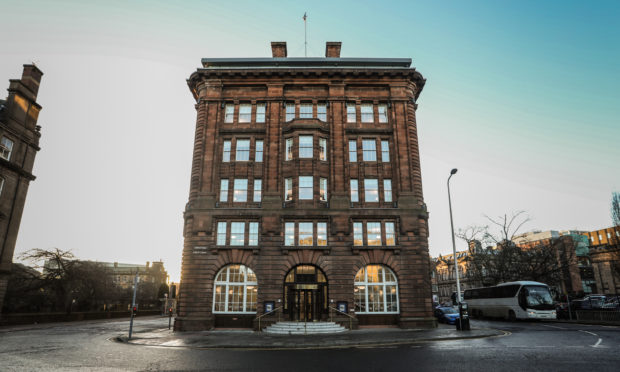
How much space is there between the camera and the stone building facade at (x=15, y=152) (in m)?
34.0

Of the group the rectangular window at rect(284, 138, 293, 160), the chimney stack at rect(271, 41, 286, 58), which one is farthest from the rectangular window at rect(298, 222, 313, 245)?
the chimney stack at rect(271, 41, 286, 58)

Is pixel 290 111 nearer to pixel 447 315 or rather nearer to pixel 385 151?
pixel 385 151

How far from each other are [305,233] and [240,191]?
646 centimetres

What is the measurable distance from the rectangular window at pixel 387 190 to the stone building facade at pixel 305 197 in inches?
3.4

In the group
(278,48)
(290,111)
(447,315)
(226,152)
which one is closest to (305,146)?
(290,111)

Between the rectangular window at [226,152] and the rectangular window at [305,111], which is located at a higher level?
the rectangular window at [305,111]

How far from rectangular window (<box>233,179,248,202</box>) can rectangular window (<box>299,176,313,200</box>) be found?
454 cm

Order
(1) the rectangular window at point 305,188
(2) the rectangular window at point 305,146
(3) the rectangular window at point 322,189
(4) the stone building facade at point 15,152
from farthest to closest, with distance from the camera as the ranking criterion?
1. (4) the stone building facade at point 15,152
2. (2) the rectangular window at point 305,146
3. (3) the rectangular window at point 322,189
4. (1) the rectangular window at point 305,188

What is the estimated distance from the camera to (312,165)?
29047 millimetres

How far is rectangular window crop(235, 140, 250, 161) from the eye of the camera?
29875mm

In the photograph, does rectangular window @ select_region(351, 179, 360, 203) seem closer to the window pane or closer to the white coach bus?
the window pane

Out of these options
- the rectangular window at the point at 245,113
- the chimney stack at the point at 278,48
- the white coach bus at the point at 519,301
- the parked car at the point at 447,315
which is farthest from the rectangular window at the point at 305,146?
the white coach bus at the point at 519,301

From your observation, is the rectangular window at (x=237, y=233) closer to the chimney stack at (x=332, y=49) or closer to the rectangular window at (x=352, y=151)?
the rectangular window at (x=352, y=151)

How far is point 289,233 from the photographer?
27.5m
